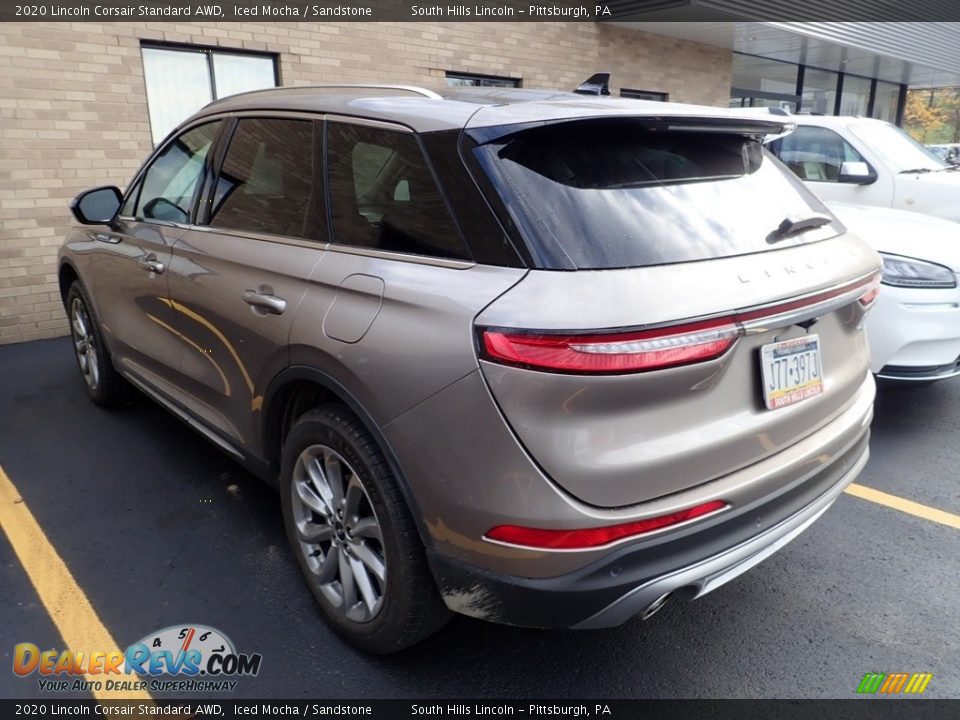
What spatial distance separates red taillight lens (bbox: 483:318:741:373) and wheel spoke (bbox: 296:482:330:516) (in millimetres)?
1024

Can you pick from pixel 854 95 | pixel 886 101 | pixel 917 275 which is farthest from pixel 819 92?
pixel 917 275

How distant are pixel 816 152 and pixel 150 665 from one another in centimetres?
707

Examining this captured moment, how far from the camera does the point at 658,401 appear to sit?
71.9 inches

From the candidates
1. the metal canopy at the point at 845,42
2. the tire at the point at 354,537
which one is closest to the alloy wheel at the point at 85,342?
the tire at the point at 354,537

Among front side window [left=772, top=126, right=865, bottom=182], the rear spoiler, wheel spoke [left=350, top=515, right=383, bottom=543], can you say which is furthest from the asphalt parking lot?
front side window [left=772, top=126, right=865, bottom=182]

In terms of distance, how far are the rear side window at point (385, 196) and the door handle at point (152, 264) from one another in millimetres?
1246

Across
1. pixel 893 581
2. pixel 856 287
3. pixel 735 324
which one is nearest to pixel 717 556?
pixel 735 324

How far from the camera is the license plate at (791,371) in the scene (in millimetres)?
2029

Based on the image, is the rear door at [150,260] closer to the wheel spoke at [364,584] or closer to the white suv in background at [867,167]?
the wheel spoke at [364,584]

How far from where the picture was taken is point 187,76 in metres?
7.06

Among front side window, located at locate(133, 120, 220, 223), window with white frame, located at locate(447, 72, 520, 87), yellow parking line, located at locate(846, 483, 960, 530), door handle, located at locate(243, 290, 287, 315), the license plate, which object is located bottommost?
yellow parking line, located at locate(846, 483, 960, 530)

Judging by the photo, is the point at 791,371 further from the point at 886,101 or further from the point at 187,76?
the point at 886,101

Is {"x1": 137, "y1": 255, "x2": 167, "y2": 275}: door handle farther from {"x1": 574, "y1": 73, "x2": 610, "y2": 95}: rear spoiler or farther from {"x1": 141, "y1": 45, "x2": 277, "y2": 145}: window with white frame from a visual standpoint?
{"x1": 141, "y1": 45, "x2": 277, "y2": 145}: window with white frame

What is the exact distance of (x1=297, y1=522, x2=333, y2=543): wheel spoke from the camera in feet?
8.20
